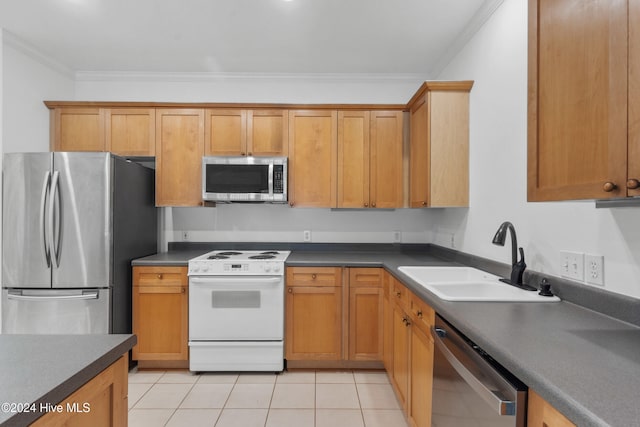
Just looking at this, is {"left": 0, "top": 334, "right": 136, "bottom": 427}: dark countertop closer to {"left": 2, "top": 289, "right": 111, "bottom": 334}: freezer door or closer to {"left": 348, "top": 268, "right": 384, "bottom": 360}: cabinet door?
{"left": 2, "top": 289, "right": 111, "bottom": 334}: freezer door

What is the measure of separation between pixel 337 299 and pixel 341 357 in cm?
48

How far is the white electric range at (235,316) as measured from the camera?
2.71 metres

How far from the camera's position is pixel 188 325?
8.99 ft

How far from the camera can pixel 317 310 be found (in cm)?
279

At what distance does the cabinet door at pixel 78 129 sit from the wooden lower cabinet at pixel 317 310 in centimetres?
216

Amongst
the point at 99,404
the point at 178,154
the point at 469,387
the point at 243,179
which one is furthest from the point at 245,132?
the point at 469,387

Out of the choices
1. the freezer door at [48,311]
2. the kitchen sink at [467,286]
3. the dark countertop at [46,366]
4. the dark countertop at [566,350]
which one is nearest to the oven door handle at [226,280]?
the freezer door at [48,311]

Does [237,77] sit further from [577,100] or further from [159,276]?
[577,100]

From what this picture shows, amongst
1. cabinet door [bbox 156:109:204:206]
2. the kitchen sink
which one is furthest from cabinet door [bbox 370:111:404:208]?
cabinet door [bbox 156:109:204:206]

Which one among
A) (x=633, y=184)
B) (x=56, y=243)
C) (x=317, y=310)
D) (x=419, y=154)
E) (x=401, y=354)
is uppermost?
(x=419, y=154)

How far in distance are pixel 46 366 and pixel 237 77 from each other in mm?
3100

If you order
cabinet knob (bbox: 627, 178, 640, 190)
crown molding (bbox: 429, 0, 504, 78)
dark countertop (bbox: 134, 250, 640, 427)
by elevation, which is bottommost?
dark countertop (bbox: 134, 250, 640, 427)

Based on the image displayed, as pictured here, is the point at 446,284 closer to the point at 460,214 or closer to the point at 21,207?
the point at 460,214

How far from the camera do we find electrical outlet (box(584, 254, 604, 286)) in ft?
4.44
